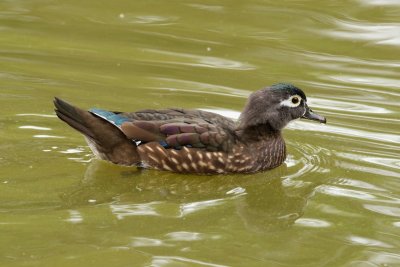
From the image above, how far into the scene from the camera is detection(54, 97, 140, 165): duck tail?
8.70 meters

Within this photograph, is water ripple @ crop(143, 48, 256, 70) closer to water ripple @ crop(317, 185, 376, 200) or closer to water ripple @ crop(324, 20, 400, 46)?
water ripple @ crop(324, 20, 400, 46)

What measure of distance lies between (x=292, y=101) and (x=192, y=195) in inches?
58.8

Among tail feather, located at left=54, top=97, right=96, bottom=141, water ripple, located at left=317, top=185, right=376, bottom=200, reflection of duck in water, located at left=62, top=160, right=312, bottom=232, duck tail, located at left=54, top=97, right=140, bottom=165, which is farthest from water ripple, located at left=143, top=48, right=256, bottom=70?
water ripple, located at left=317, top=185, right=376, bottom=200

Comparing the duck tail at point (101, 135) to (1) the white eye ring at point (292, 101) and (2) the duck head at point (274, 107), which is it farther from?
(1) the white eye ring at point (292, 101)

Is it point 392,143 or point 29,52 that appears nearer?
point 392,143

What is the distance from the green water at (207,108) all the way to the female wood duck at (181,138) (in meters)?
0.12

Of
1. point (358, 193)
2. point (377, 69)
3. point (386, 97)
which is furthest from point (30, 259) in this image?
point (377, 69)

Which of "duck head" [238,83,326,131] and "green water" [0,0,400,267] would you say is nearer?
"green water" [0,0,400,267]

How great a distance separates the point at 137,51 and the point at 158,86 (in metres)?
1.28

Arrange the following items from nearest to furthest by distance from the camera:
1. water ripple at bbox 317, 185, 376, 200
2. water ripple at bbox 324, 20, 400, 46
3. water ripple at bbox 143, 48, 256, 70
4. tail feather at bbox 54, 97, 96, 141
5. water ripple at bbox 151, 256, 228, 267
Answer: water ripple at bbox 151, 256, 228, 267, water ripple at bbox 317, 185, 376, 200, tail feather at bbox 54, 97, 96, 141, water ripple at bbox 143, 48, 256, 70, water ripple at bbox 324, 20, 400, 46

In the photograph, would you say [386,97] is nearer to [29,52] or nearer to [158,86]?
[158,86]

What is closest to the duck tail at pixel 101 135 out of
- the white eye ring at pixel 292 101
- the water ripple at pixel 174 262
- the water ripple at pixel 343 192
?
the white eye ring at pixel 292 101

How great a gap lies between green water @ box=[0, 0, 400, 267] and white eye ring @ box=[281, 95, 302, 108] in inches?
18.2

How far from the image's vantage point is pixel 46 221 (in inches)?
295
